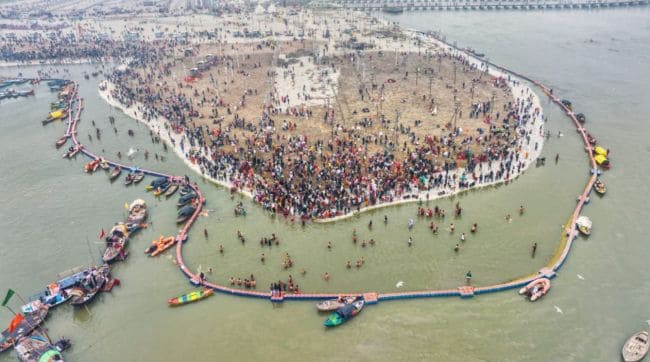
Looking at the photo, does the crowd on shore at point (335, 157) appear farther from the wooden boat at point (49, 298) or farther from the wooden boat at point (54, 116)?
the wooden boat at point (49, 298)

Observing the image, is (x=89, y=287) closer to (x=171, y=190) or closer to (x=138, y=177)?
(x=171, y=190)

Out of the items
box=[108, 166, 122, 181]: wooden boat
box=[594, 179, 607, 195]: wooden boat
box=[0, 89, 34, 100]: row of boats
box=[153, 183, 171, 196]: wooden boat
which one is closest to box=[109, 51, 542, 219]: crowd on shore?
box=[153, 183, 171, 196]: wooden boat

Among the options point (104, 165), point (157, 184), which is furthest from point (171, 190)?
point (104, 165)

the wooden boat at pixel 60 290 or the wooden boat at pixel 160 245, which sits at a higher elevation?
the wooden boat at pixel 160 245

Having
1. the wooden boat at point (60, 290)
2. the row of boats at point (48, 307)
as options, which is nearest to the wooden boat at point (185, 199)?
the row of boats at point (48, 307)

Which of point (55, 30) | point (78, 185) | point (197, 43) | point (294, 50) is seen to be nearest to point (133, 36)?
point (197, 43)

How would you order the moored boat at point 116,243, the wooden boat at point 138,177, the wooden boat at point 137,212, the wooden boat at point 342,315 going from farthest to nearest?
1. the wooden boat at point 138,177
2. the wooden boat at point 137,212
3. the moored boat at point 116,243
4. the wooden boat at point 342,315

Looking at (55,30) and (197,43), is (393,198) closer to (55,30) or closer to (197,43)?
(197,43)
